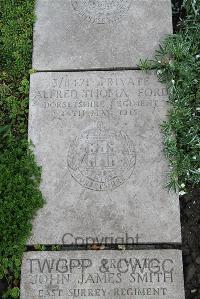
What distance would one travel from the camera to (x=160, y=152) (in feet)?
12.0

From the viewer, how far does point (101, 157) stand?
12.0 ft

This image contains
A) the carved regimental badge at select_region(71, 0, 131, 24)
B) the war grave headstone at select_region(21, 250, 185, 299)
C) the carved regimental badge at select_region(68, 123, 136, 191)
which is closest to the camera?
the war grave headstone at select_region(21, 250, 185, 299)

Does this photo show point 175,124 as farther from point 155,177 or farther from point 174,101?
point 155,177

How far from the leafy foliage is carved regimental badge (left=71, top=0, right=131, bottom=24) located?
442mm

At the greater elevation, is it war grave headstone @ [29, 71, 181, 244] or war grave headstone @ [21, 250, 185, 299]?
war grave headstone @ [29, 71, 181, 244]

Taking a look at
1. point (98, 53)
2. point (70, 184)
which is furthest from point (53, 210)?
point (98, 53)

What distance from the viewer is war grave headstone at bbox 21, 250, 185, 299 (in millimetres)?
3254

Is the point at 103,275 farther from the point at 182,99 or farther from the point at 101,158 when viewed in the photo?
the point at 182,99

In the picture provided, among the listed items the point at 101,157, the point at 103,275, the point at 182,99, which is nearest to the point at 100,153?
the point at 101,157

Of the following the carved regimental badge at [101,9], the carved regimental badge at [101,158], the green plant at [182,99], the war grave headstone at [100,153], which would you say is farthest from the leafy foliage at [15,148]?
the green plant at [182,99]

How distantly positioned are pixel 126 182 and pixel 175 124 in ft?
1.95

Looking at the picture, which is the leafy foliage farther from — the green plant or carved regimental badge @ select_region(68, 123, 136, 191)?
the green plant

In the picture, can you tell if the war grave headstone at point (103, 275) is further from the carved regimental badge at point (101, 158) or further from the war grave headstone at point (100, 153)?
the carved regimental badge at point (101, 158)

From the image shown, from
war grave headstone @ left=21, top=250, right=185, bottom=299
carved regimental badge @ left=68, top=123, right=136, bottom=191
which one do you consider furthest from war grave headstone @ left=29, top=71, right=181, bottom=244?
war grave headstone @ left=21, top=250, right=185, bottom=299
